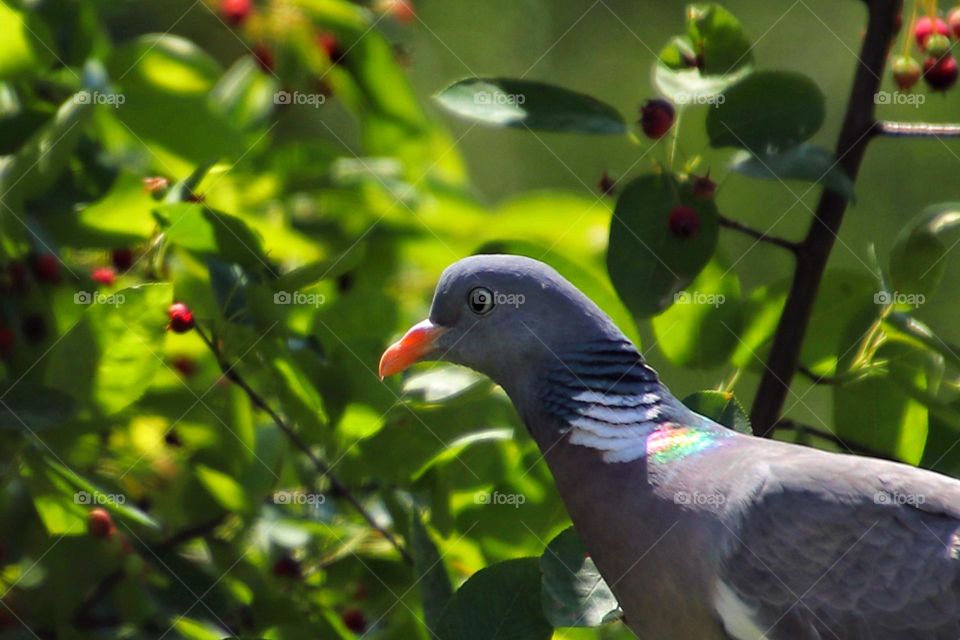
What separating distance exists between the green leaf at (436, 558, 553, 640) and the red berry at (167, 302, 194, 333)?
29.8 inches

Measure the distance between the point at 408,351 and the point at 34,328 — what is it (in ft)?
2.83

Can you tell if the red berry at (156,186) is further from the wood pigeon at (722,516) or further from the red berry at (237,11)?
the wood pigeon at (722,516)

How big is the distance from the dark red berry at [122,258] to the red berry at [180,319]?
44 centimetres

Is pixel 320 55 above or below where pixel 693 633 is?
above

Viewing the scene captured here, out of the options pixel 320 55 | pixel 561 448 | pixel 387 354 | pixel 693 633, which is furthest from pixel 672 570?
pixel 320 55

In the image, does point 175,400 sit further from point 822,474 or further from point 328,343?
point 822,474

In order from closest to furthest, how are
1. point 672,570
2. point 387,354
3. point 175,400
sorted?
1. point 672,570
2. point 387,354
3. point 175,400

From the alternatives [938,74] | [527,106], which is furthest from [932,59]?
[527,106]

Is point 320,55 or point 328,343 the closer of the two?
point 328,343

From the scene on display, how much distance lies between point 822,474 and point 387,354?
777 millimetres

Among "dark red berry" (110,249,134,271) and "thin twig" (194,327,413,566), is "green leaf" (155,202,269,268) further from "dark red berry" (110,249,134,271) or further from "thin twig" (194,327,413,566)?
"dark red berry" (110,249,134,271)

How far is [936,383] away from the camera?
2.38m

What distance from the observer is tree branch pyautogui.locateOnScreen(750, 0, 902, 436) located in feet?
8.00

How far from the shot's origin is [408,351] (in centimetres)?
235
